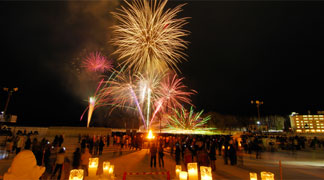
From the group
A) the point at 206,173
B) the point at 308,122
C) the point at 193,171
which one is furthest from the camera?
the point at 308,122

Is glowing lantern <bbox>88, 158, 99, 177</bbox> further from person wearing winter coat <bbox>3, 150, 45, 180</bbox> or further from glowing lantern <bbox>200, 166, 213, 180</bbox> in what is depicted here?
glowing lantern <bbox>200, 166, 213, 180</bbox>

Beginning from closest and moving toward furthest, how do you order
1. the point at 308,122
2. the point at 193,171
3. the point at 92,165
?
the point at 193,171 < the point at 92,165 < the point at 308,122

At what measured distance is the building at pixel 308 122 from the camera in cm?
8438

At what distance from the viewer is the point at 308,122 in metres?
85.6

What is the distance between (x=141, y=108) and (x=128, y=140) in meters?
6.53

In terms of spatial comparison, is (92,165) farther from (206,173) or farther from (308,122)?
(308,122)

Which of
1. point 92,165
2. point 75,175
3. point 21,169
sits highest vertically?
point 21,169

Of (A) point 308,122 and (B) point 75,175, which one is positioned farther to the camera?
(A) point 308,122

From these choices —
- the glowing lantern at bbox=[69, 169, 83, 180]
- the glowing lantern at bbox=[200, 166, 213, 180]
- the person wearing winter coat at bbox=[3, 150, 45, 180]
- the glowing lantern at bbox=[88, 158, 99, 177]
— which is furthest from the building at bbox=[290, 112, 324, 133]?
the person wearing winter coat at bbox=[3, 150, 45, 180]

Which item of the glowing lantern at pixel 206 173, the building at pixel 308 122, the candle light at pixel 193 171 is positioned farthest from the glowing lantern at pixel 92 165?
the building at pixel 308 122

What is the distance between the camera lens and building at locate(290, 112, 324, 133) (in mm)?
84375

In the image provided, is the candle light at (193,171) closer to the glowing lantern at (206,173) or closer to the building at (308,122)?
the glowing lantern at (206,173)

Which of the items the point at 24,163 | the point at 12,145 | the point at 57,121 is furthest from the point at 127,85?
the point at 57,121

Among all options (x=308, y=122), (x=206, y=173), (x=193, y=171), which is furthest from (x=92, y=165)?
(x=308, y=122)
